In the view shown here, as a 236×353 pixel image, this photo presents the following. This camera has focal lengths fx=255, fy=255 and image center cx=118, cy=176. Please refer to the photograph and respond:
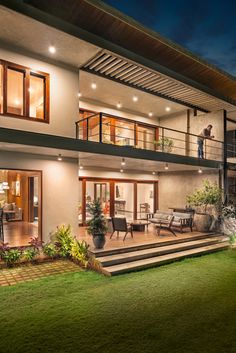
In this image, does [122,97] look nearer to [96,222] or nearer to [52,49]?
[52,49]

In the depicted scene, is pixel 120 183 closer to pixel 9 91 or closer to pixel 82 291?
pixel 9 91

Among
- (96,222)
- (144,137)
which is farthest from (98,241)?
(144,137)

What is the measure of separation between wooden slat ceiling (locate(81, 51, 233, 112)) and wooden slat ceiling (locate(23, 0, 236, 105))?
2.67 feet

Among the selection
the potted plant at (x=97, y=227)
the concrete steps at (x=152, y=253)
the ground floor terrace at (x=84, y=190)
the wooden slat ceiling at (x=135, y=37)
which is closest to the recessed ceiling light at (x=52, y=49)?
the wooden slat ceiling at (x=135, y=37)

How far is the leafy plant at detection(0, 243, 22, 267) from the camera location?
7.26 metres

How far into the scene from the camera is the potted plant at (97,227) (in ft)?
26.1

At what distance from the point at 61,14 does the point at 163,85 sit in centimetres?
493

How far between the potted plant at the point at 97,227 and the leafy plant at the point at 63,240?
2.66 feet

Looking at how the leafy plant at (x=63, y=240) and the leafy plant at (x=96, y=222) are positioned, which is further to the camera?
the leafy plant at (x=63, y=240)

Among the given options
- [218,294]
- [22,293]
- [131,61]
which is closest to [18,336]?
[22,293]

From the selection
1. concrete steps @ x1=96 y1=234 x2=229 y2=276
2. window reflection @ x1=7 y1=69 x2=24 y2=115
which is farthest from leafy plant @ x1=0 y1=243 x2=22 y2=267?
window reflection @ x1=7 y1=69 x2=24 y2=115

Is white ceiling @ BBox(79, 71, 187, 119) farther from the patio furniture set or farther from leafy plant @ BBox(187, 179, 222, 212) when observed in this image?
the patio furniture set

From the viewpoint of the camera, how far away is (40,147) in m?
7.14

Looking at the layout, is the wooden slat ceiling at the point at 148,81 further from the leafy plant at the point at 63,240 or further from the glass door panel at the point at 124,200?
the leafy plant at the point at 63,240
